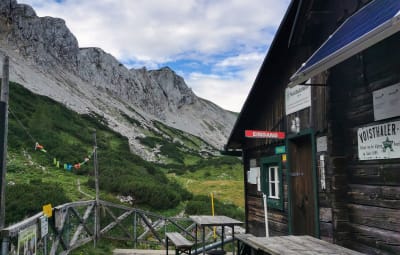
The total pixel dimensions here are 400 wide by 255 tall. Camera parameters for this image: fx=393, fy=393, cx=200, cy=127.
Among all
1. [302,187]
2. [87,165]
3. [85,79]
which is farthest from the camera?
[85,79]

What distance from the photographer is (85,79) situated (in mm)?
65938

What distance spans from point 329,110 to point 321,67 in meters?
1.53

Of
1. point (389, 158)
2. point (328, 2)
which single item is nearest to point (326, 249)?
point (389, 158)

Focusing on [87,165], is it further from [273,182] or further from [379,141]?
[379,141]

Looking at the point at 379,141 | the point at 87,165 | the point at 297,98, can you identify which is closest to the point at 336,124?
the point at 379,141

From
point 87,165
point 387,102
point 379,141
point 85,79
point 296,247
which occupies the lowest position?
point 296,247

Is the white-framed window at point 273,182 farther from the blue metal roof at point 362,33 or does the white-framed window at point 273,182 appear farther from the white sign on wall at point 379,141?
the blue metal roof at point 362,33

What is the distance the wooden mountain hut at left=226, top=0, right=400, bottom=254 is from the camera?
4602 mm

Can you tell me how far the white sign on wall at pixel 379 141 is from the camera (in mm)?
4602

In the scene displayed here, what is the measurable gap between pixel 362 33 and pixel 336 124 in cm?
218

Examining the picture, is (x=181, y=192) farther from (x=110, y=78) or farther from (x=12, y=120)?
(x=110, y=78)

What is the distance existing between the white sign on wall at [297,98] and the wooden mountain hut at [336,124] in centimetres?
2

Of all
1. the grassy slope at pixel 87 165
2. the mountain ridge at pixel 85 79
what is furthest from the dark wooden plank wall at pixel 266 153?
the mountain ridge at pixel 85 79

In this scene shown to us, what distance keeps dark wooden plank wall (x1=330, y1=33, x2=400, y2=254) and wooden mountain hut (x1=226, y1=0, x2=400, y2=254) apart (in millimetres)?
13
